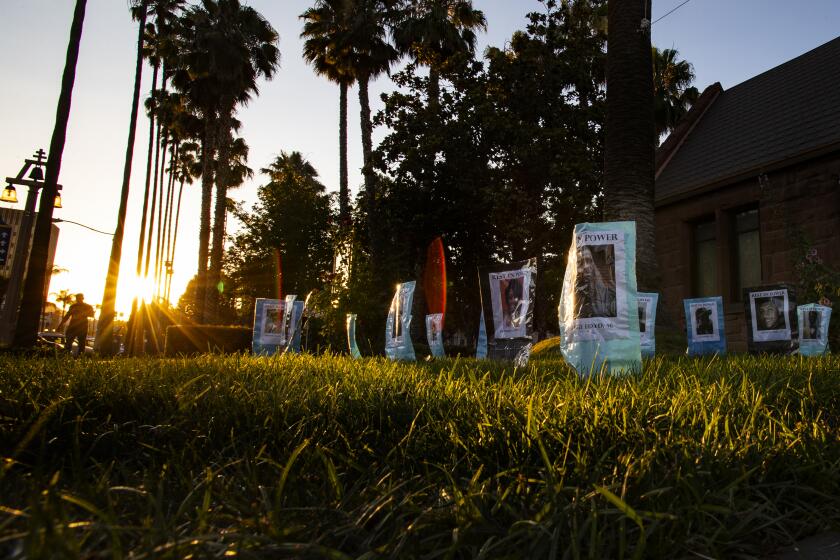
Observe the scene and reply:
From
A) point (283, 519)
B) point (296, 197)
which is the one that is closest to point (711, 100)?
point (283, 519)

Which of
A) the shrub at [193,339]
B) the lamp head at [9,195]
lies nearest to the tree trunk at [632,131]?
the shrub at [193,339]

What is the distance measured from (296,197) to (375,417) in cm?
3555

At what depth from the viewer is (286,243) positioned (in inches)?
1427

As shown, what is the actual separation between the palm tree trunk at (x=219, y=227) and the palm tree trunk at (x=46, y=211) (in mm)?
13330

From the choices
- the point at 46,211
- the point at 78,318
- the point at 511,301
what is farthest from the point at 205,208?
the point at 511,301

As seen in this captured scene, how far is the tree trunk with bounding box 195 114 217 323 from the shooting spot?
93.5 ft

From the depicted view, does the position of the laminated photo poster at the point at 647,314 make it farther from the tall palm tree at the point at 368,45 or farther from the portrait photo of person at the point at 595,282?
the tall palm tree at the point at 368,45

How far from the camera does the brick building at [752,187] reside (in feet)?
44.8

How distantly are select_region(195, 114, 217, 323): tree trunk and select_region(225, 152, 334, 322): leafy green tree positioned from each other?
579 centimetres

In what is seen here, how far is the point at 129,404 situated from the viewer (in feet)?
11.7

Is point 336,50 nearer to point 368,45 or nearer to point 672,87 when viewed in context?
point 368,45

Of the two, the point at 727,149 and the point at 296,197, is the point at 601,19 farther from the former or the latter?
the point at 296,197

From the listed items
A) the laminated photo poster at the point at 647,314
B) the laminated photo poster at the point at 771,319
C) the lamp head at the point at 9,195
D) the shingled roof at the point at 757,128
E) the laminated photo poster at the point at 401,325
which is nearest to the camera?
the laminated photo poster at the point at 647,314

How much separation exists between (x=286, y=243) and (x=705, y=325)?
2884cm
